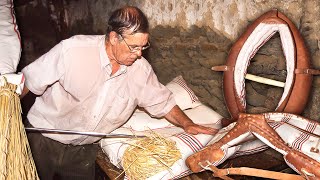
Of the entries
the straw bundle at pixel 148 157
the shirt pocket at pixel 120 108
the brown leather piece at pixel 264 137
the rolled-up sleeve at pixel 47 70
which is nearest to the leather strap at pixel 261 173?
the brown leather piece at pixel 264 137

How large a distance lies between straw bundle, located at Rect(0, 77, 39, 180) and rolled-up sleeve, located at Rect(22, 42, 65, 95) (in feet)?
1.16

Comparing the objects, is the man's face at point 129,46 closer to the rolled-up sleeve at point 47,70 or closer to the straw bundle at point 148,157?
the rolled-up sleeve at point 47,70

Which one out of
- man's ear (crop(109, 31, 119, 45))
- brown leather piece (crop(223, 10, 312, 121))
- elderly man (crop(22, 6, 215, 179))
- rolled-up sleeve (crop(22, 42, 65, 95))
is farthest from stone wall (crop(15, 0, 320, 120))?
rolled-up sleeve (crop(22, 42, 65, 95))

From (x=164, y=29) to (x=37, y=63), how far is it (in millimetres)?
1385

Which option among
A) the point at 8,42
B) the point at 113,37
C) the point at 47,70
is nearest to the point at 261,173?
the point at 113,37

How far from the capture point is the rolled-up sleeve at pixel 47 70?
6.93 ft

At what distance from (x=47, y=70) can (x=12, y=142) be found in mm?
595

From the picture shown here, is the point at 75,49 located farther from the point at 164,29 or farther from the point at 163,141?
the point at 164,29

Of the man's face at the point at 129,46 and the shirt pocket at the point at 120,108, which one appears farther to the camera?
the shirt pocket at the point at 120,108

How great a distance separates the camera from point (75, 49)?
83.5 inches

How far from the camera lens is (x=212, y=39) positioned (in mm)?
2830

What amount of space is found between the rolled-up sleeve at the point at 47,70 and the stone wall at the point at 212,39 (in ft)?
3.88

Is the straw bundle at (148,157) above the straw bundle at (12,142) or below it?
below

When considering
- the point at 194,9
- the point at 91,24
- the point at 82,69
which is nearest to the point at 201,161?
the point at 82,69
